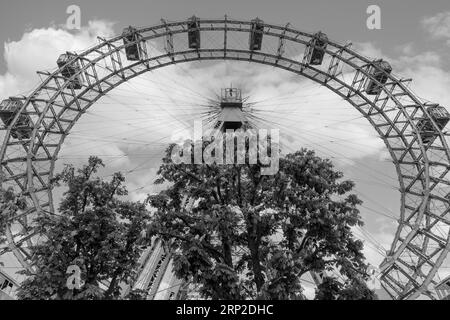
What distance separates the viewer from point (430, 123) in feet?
116

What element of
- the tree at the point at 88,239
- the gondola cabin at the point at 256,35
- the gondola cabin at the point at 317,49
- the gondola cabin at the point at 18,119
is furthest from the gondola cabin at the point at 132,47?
the tree at the point at 88,239

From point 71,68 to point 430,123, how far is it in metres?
30.0

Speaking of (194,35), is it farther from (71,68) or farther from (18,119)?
(18,119)

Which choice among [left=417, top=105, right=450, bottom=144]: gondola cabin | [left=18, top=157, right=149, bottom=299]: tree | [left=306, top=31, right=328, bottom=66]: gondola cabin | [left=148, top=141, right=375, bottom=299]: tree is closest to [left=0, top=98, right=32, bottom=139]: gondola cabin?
[left=18, top=157, right=149, bottom=299]: tree

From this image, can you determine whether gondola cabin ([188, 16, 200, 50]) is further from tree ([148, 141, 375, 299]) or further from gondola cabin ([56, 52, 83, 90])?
tree ([148, 141, 375, 299])

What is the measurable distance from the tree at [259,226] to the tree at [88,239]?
6.40ft

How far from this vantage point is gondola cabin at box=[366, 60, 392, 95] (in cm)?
3534

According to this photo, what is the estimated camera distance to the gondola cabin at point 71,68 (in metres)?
33.8

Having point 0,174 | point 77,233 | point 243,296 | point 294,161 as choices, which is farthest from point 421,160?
point 0,174

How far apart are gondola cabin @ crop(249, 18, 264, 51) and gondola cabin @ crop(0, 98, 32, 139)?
18.8 metres

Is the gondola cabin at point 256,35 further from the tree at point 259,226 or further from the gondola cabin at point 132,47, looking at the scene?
the tree at point 259,226

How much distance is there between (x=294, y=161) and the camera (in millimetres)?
15898
